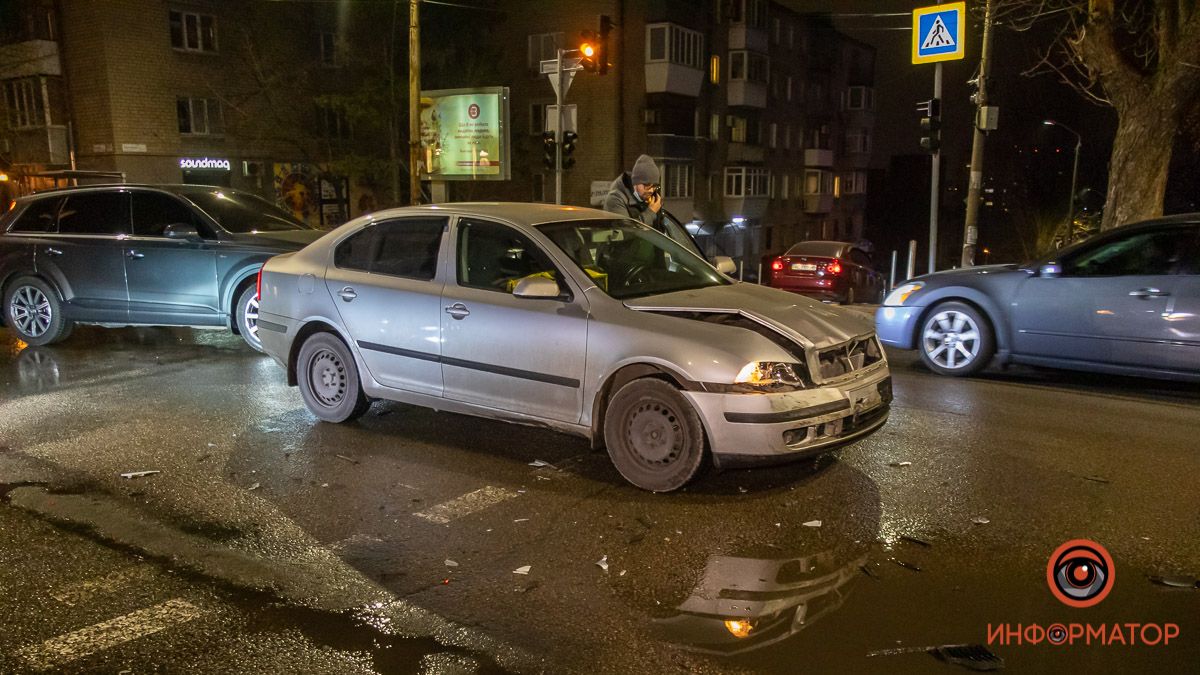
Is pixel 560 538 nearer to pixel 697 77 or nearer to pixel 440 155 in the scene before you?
pixel 440 155

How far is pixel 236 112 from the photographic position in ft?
102

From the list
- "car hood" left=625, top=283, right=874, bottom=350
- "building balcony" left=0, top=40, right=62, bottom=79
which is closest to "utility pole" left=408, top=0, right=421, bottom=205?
"car hood" left=625, top=283, right=874, bottom=350

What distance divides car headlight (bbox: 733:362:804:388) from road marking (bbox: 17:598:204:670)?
2920 mm

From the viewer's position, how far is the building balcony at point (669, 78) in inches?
1460

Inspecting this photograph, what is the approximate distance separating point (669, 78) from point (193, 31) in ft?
59.0

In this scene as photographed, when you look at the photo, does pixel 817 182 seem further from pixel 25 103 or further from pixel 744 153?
pixel 25 103

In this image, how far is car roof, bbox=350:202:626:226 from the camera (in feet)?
20.0

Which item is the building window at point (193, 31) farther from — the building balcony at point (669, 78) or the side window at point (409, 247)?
the side window at point (409, 247)

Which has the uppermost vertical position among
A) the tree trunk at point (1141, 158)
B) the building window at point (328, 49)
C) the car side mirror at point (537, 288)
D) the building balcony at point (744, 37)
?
the building balcony at point (744, 37)

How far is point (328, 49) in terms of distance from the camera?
1337 inches

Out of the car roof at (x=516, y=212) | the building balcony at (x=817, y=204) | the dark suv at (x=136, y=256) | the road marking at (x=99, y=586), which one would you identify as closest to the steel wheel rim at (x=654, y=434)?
the car roof at (x=516, y=212)

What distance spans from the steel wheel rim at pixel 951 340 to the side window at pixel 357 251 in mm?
5490

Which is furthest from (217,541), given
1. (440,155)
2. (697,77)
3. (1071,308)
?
(697,77)

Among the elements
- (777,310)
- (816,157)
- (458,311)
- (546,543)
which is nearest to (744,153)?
(816,157)
